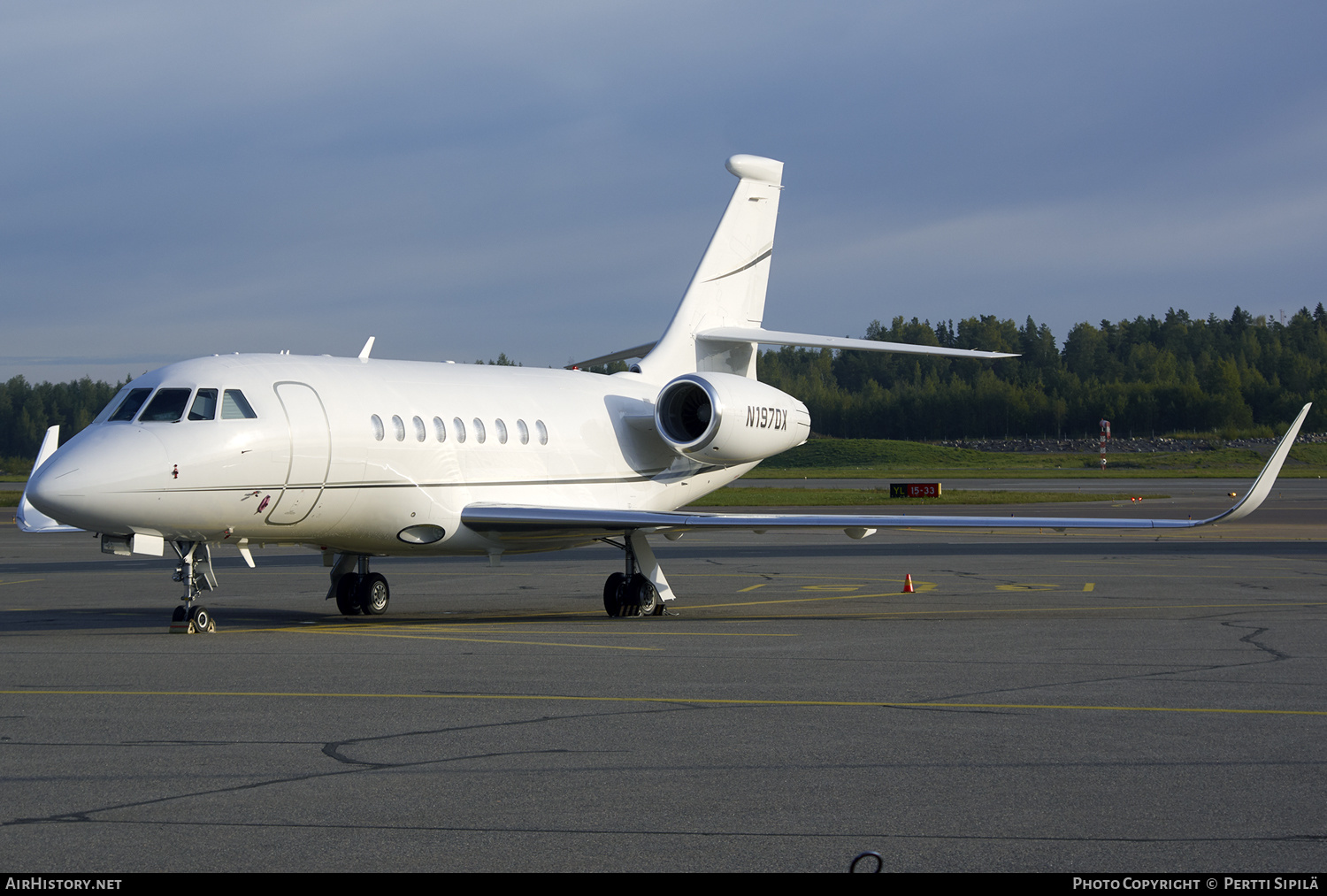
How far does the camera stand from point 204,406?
14695 mm

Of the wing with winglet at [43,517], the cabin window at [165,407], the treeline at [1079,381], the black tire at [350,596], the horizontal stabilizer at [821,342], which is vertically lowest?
the black tire at [350,596]

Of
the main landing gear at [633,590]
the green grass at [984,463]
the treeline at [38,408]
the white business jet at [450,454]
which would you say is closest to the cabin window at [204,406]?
the white business jet at [450,454]

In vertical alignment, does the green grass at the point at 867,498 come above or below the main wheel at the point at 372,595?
above

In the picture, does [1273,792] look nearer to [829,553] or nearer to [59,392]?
[829,553]

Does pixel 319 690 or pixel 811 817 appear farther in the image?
pixel 319 690

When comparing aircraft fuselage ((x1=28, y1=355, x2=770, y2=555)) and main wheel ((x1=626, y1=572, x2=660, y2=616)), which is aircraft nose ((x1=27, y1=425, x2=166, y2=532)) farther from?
main wheel ((x1=626, y1=572, x2=660, y2=616))

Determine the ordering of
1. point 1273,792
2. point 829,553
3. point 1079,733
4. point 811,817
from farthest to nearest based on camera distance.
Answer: point 829,553 → point 1079,733 → point 1273,792 → point 811,817

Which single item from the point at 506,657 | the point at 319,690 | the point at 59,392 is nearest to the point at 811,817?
the point at 319,690

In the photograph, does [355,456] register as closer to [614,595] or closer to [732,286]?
[614,595]

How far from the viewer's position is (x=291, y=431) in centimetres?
1513

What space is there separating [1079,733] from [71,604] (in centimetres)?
1487

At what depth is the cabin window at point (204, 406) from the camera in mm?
14602

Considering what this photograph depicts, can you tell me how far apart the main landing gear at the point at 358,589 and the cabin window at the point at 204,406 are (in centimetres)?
350

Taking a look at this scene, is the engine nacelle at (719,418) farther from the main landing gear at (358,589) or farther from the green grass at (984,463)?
the green grass at (984,463)
